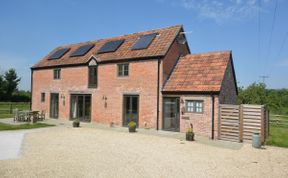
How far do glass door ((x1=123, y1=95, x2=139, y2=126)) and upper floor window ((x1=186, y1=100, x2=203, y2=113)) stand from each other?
4437 millimetres

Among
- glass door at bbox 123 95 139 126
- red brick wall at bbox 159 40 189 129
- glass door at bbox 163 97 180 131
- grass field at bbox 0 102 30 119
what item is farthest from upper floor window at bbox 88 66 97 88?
grass field at bbox 0 102 30 119

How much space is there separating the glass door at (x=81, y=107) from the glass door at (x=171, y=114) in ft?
26.7

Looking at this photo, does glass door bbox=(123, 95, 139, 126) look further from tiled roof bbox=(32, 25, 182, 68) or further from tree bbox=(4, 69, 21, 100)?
tree bbox=(4, 69, 21, 100)

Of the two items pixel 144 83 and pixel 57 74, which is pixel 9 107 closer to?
pixel 57 74

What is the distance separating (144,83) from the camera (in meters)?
19.5

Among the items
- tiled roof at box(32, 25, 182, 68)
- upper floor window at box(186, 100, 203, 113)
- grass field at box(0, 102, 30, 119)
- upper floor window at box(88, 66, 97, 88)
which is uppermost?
tiled roof at box(32, 25, 182, 68)

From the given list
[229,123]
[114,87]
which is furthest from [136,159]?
[114,87]

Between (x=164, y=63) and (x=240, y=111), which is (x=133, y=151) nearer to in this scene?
(x=240, y=111)

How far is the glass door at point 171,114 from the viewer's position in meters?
17.8

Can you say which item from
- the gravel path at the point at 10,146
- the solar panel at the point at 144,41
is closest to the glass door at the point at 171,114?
the solar panel at the point at 144,41

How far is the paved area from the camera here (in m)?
8.49

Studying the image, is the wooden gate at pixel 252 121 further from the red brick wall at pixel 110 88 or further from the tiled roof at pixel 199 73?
the red brick wall at pixel 110 88

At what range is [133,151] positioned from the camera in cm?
1169

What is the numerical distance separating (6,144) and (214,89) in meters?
12.1
